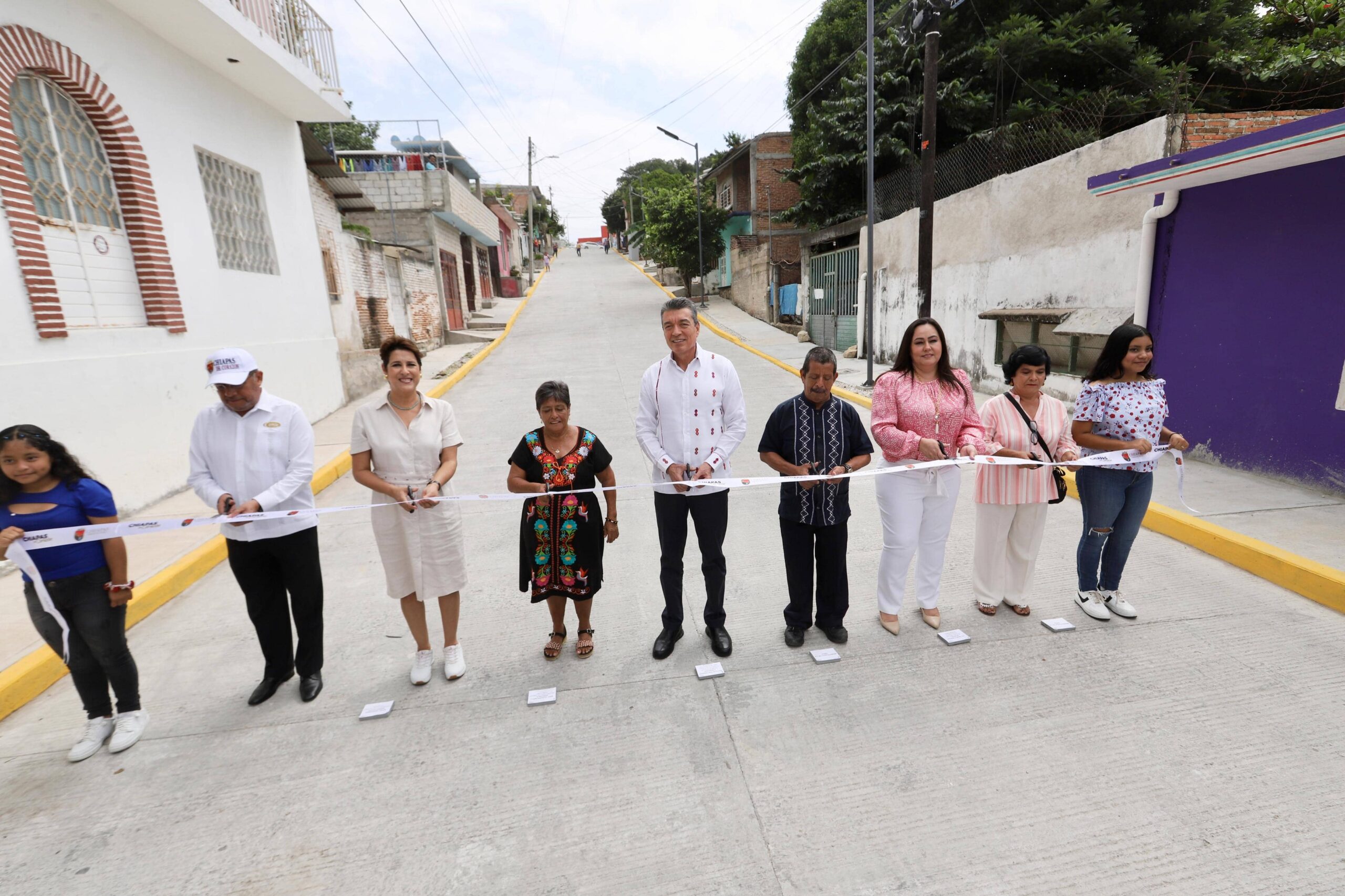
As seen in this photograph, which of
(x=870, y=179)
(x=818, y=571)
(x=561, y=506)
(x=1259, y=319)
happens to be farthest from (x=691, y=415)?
(x=870, y=179)

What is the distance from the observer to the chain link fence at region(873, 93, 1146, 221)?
9008mm

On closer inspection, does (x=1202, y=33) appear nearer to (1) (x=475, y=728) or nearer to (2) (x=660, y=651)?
(2) (x=660, y=651)

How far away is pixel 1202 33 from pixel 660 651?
20.0m

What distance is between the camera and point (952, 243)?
36.9 ft

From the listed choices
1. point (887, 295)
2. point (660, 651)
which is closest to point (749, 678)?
point (660, 651)

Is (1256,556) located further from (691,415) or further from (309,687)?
(309,687)

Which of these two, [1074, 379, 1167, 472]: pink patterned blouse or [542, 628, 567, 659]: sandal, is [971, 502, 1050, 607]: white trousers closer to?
[1074, 379, 1167, 472]: pink patterned blouse

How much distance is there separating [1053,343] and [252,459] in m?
9.39

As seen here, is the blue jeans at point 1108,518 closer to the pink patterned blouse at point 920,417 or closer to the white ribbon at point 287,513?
the white ribbon at point 287,513

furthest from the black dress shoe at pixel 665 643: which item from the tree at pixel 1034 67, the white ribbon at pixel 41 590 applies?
the tree at pixel 1034 67

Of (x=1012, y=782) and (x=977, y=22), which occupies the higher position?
(x=977, y=22)

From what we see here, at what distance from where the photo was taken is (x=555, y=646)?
362cm

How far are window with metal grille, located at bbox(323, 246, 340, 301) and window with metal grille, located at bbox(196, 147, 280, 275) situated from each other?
303 cm

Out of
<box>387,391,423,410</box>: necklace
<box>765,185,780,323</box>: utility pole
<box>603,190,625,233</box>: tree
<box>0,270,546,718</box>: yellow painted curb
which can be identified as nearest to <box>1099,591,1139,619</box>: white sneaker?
<box>387,391,423,410</box>: necklace
